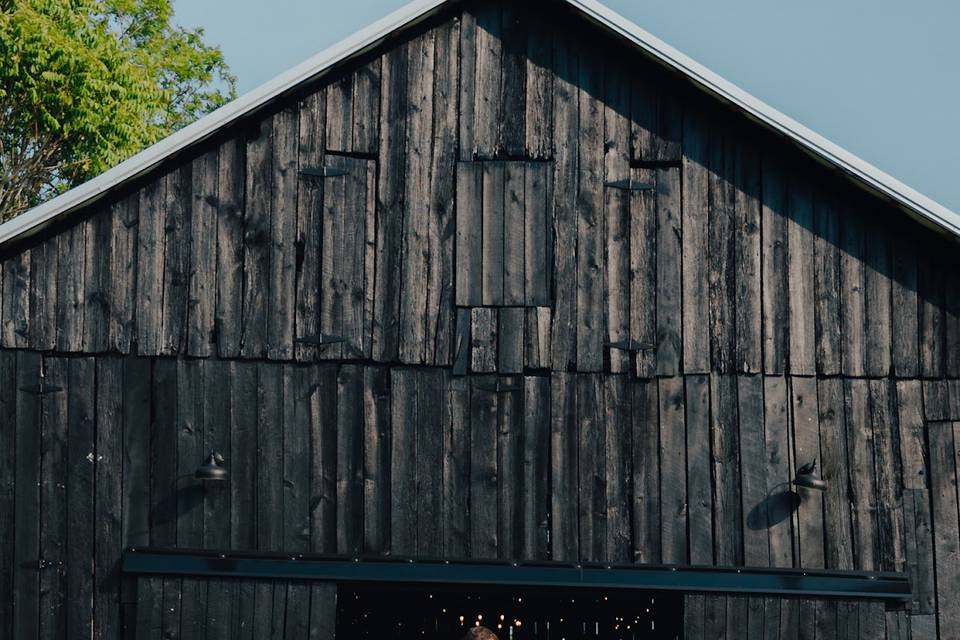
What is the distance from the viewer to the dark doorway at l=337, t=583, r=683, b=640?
14875 mm

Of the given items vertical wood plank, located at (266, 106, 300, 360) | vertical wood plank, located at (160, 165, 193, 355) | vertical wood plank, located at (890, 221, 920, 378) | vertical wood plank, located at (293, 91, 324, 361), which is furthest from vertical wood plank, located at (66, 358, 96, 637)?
vertical wood plank, located at (890, 221, 920, 378)

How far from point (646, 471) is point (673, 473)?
224 mm

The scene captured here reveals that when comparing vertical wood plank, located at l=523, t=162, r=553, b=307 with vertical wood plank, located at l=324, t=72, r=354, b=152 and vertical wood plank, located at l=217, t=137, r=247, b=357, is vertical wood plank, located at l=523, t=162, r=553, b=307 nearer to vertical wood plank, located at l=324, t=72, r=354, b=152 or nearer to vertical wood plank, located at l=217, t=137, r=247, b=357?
vertical wood plank, located at l=324, t=72, r=354, b=152

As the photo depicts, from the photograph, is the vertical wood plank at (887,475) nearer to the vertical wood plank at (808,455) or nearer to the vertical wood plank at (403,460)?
the vertical wood plank at (808,455)

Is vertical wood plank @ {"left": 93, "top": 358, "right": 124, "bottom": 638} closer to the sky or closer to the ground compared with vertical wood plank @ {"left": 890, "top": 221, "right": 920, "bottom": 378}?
closer to the ground

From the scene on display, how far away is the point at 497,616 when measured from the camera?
603 inches

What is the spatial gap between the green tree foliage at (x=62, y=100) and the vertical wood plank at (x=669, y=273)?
16.3 m

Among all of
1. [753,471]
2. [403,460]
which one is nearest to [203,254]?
[403,460]

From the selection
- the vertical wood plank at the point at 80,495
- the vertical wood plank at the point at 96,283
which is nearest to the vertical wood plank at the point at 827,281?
the vertical wood plank at the point at 96,283

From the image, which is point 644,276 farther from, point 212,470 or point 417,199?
point 212,470

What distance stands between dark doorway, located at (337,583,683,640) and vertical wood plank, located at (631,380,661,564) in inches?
141

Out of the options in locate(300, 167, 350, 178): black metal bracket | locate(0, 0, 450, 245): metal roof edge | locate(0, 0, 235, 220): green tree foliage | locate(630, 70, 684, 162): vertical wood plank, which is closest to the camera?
locate(0, 0, 450, 245): metal roof edge

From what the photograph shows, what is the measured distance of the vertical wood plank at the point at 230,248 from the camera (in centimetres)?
1122

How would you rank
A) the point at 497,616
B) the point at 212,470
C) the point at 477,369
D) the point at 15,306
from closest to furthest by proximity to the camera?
the point at 212,470, the point at 15,306, the point at 477,369, the point at 497,616
